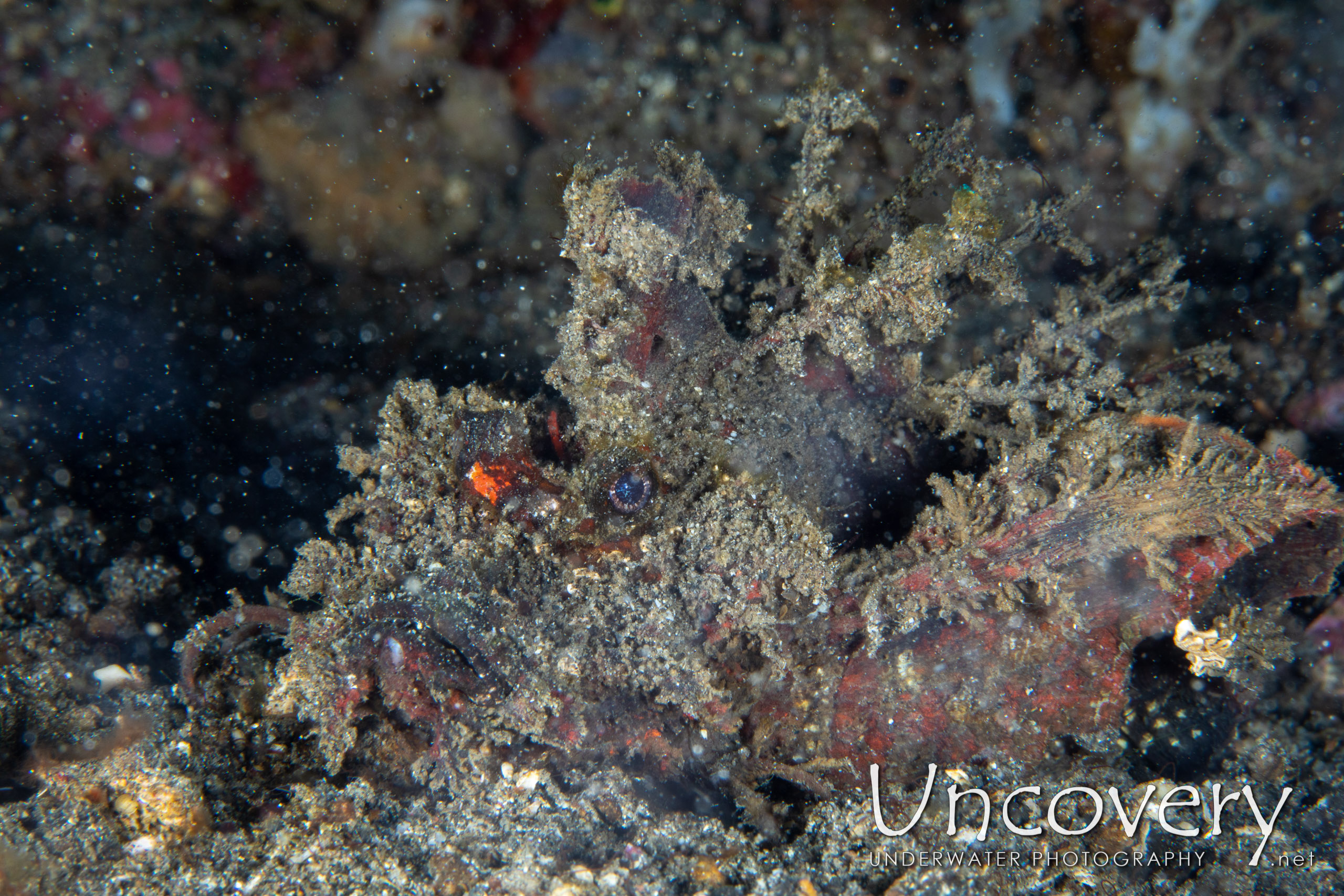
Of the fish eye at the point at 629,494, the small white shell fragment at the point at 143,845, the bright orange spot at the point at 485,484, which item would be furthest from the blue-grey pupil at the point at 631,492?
the small white shell fragment at the point at 143,845

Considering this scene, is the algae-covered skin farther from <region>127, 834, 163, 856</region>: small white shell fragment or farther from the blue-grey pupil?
<region>127, 834, 163, 856</region>: small white shell fragment

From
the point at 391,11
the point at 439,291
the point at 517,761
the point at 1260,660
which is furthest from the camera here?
the point at 439,291

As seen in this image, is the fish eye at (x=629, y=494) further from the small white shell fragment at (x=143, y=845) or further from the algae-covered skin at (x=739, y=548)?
the small white shell fragment at (x=143, y=845)

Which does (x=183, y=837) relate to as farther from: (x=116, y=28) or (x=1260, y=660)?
(x=116, y=28)

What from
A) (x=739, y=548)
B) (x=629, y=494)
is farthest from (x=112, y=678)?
(x=739, y=548)

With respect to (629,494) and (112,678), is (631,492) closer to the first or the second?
(629,494)

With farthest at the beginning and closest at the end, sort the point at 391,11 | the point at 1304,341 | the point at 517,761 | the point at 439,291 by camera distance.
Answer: the point at 439,291
the point at 391,11
the point at 1304,341
the point at 517,761

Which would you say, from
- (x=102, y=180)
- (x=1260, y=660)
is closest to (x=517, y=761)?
(x=1260, y=660)
